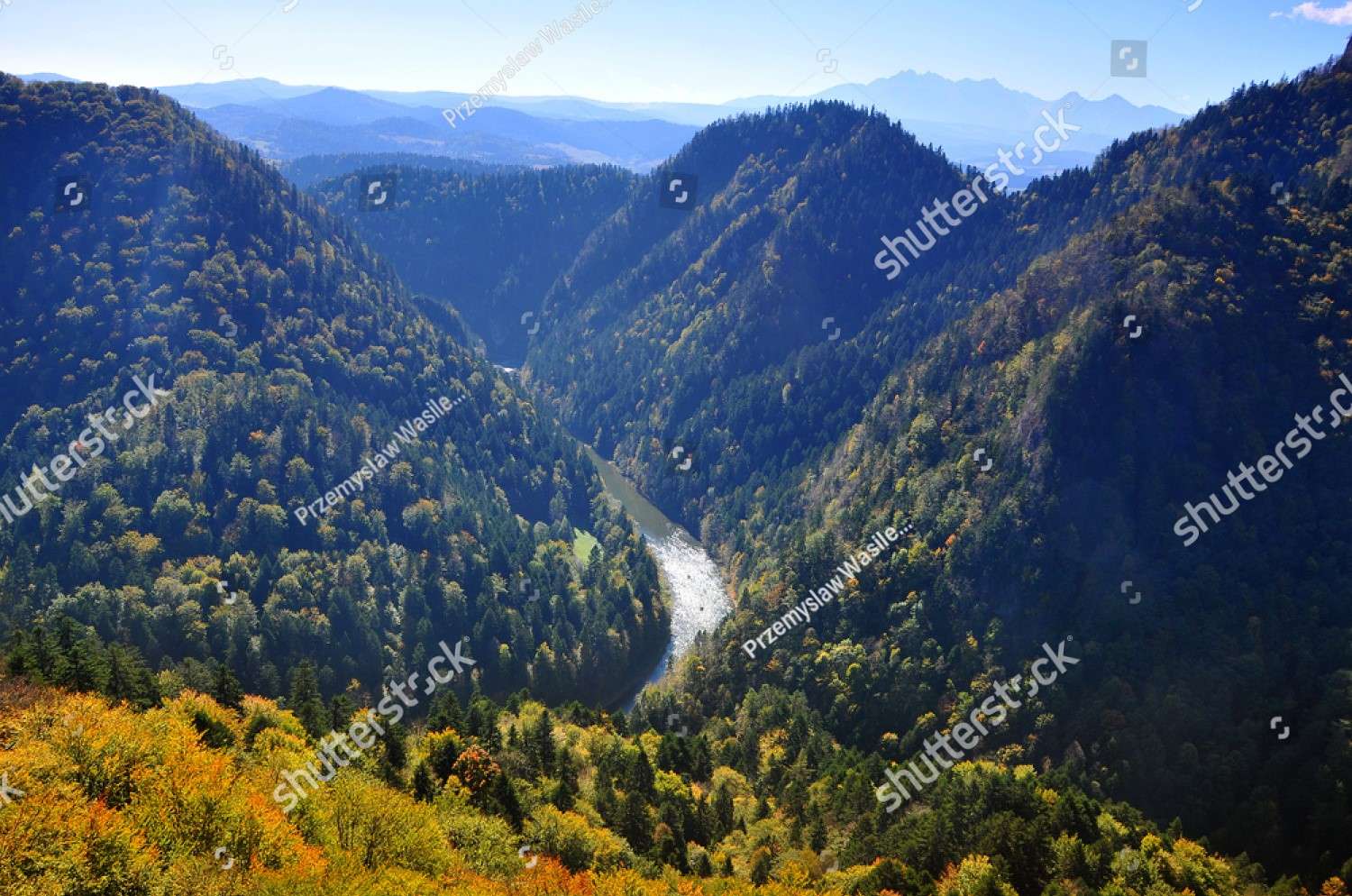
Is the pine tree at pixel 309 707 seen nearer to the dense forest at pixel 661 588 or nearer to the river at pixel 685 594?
the dense forest at pixel 661 588

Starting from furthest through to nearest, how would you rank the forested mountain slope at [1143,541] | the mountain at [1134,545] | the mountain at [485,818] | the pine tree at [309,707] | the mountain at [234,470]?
the mountain at [234,470]
the mountain at [1134,545]
the forested mountain slope at [1143,541]
the pine tree at [309,707]
the mountain at [485,818]

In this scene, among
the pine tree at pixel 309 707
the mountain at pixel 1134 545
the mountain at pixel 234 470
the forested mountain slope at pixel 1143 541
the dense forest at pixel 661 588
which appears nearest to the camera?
the dense forest at pixel 661 588

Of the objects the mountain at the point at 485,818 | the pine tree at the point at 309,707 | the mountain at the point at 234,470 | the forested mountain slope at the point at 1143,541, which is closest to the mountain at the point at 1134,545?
the forested mountain slope at the point at 1143,541

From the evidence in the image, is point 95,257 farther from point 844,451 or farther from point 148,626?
point 844,451

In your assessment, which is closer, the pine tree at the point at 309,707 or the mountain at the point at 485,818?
the mountain at the point at 485,818

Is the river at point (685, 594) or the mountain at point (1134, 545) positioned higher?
the mountain at point (1134, 545)

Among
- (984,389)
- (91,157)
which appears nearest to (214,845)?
(984,389)

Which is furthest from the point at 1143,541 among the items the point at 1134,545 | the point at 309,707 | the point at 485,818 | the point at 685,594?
the point at 309,707

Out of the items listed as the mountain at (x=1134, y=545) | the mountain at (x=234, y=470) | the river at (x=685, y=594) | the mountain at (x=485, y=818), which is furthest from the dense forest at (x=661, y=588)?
the river at (x=685, y=594)
